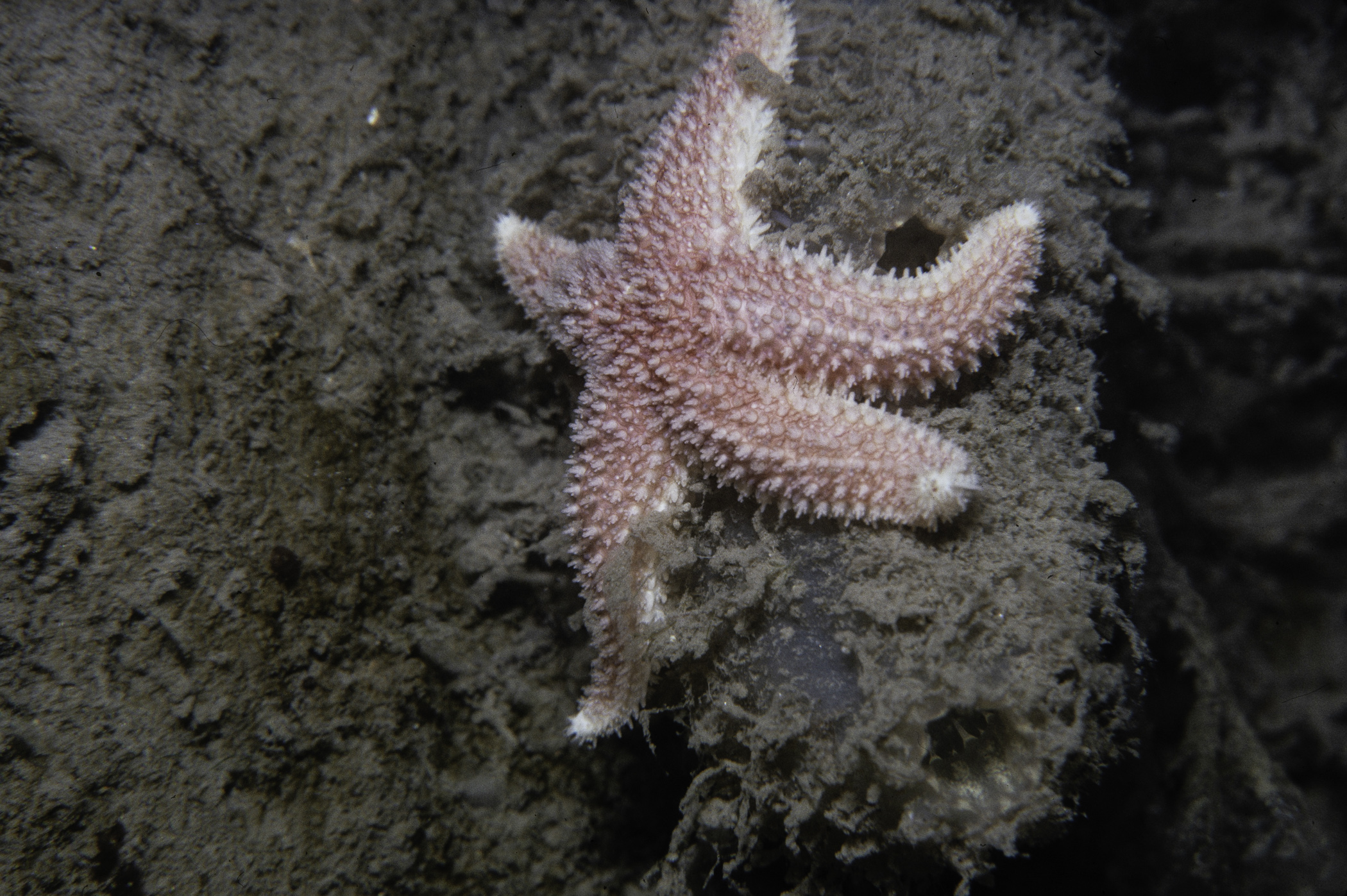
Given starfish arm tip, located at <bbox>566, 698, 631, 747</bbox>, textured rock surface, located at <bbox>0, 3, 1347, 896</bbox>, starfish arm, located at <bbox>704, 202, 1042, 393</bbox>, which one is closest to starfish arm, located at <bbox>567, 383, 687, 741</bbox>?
starfish arm tip, located at <bbox>566, 698, 631, 747</bbox>

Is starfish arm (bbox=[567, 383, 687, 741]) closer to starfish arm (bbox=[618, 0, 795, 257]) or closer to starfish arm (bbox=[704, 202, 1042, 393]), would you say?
starfish arm (bbox=[704, 202, 1042, 393])

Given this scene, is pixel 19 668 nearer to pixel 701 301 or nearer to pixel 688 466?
pixel 688 466

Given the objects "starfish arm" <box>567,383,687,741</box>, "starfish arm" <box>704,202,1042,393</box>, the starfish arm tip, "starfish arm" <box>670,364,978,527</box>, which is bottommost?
the starfish arm tip

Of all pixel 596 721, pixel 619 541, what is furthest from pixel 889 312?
pixel 596 721


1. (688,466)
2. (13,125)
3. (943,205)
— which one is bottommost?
(13,125)

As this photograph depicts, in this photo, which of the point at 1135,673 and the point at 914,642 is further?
the point at 1135,673

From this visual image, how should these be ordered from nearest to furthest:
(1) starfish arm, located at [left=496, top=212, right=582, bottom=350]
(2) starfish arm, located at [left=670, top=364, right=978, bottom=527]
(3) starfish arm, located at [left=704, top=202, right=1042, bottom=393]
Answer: (2) starfish arm, located at [left=670, top=364, right=978, bottom=527] → (3) starfish arm, located at [left=704, top=202, right=1042, bottom=393] → (1) starfish arm, located at [left=496, top=212, right=582, bottom=350]

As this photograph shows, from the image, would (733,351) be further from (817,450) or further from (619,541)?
(619,541)

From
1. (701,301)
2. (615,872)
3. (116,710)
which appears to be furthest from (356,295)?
(615,872)
